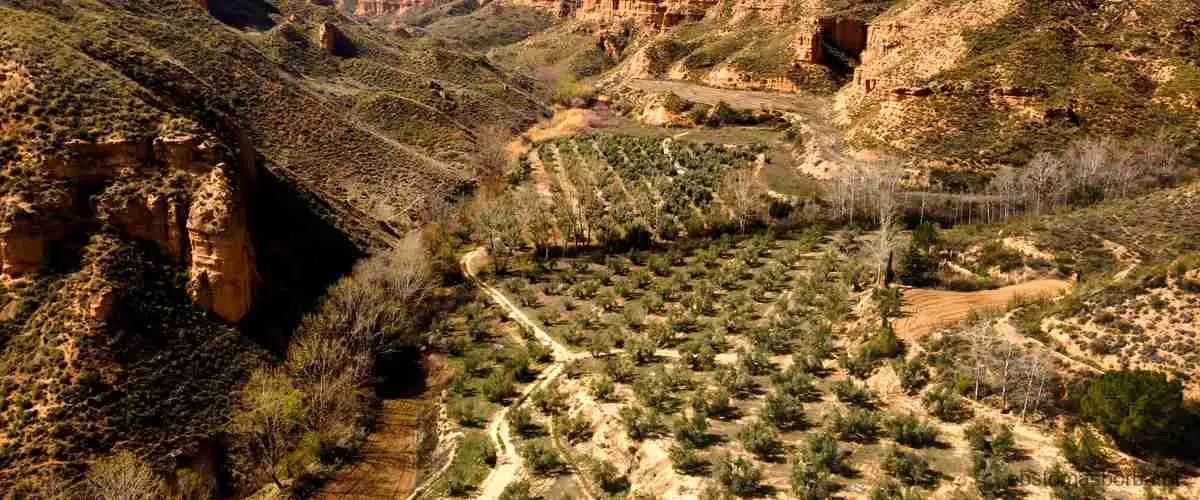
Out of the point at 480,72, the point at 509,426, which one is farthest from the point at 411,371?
the point at 480,72

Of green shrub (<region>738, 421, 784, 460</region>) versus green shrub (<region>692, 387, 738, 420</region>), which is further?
green shrub (<region>692, 387, 738, 420</region>)

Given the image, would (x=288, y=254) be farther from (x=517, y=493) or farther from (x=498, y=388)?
(x=517, y=493)

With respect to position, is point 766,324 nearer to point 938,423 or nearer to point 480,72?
point 938,423

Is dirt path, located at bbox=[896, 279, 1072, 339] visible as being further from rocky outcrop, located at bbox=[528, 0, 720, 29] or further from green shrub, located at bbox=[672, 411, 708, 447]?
rocky outcrop, located at bbox=[528, 0, 720, 29]

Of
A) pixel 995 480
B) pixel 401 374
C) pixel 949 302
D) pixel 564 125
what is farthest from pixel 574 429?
pixel 564 125

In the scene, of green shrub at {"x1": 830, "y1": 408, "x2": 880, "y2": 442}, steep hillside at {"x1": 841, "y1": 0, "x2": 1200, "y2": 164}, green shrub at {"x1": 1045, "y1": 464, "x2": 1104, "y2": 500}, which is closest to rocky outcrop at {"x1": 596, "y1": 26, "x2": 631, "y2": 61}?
steep hillside at {"x1": 841, "y1": 0, "x2": 1200, "y2": 164}

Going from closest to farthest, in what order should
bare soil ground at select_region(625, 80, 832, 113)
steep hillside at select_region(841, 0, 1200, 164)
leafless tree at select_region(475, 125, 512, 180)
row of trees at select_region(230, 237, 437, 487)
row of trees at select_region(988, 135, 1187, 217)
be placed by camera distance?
row of trees at select_region(230, 237, 437, 487)
row of trees at select_region(988, 135, 1187, 217)
steep hillside at select_region(841, 0, 1200, 164)
leafless tree at select_region(475, 125, 512, 180)
bare soil ground at select_region(625, 80, 832, 113)

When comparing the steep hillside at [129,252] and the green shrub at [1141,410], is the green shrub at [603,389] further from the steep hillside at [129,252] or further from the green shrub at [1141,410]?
the green shrub at [1141,410]

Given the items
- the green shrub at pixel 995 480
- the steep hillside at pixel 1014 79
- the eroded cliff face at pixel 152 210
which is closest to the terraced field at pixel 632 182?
the steep hillside at pixel 1014 79
